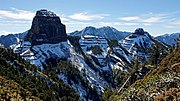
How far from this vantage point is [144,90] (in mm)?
67562

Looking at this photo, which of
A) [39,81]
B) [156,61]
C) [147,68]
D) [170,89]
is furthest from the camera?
[39,81]

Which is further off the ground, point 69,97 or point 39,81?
point 39,81

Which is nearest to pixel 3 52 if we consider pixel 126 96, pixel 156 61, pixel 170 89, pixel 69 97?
pixel 69 97

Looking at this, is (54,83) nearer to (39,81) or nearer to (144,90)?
(39,81)

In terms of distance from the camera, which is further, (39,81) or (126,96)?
(39,81)

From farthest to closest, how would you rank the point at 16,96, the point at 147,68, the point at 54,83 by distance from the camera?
the point at 54,83 → the point at 147,68 → the point at 16,96

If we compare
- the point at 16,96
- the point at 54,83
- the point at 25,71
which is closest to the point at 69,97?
the point at 54,83

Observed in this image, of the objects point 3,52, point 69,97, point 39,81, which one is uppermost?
point 3,52

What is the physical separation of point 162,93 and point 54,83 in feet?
442

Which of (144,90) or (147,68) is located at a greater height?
(144,90)

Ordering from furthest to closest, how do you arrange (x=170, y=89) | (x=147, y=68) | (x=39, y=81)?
(x=39, y=81), (x=147, y=68), (x=170, y=89)

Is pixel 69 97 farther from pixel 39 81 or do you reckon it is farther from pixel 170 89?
pixel 170 89

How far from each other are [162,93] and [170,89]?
210cm

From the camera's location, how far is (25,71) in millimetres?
178625
